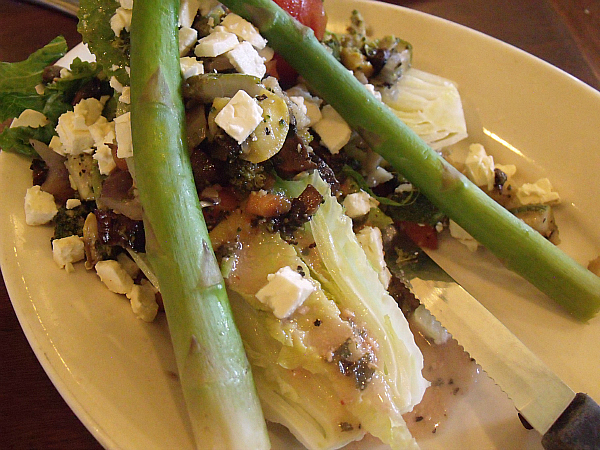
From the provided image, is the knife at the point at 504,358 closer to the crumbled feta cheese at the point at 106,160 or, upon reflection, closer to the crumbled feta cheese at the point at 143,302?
the crumbled feta cheese at the point at 143,302

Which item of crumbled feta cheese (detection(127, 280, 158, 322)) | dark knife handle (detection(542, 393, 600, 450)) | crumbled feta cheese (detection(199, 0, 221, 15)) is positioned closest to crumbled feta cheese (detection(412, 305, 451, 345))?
dark knife handle (detection(542, 393, 600, 450))

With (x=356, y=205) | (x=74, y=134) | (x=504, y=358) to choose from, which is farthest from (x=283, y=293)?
(x=74, y=134)

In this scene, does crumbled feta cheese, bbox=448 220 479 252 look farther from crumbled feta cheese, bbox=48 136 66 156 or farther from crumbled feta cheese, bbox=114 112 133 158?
crumbled feta cheese, bbox=48 136 66 156

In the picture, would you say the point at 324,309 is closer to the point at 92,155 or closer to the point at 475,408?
the point at 475,408

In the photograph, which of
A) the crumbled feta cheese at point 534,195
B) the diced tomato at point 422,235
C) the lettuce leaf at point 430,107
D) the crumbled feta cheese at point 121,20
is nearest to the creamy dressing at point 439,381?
the diced tomato at point 422,235

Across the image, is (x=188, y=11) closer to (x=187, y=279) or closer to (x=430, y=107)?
(x=187, y=279)
